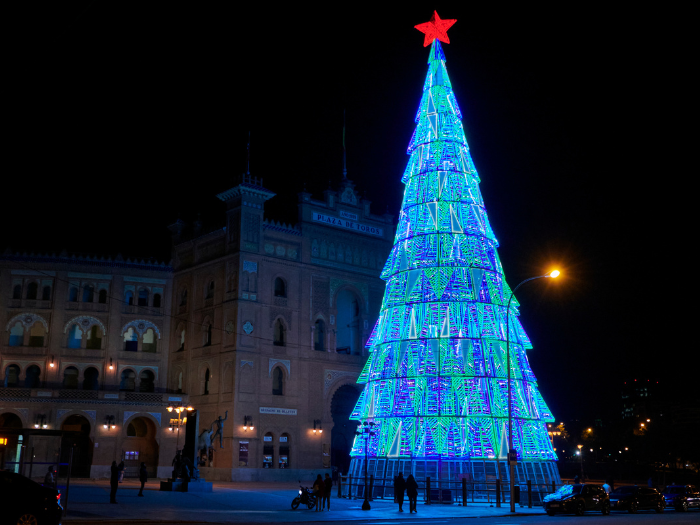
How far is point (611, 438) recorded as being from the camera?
9325cm

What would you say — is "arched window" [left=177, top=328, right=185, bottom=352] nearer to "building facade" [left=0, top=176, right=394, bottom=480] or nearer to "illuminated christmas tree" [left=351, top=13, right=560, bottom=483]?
"building facade" [left=0, top=176, right=394, bottom=480]

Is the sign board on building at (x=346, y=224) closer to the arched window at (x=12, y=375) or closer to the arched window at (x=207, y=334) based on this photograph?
the arched window at (x=207, y=334)

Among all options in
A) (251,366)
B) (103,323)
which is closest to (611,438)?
(251,366)

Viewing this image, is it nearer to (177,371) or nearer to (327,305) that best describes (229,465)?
(177,371)

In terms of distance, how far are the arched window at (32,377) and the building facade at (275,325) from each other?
9.46 m

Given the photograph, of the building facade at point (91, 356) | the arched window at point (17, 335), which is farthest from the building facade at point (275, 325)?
the arched window at point (17, 335)

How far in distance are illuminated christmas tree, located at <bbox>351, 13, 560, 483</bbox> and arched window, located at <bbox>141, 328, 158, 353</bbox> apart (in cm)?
2901

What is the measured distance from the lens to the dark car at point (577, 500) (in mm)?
27141

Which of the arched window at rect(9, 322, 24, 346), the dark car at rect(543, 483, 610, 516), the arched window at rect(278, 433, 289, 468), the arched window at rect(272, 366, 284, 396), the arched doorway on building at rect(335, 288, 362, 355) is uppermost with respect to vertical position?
the arched doorway on building at rect(335, 288, 362, 355)

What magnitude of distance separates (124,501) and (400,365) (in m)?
12.1

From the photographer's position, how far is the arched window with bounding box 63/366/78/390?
179 feet

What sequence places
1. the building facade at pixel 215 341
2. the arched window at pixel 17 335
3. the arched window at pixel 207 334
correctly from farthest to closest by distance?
the arched window at pixel 207 334 < the arched window at pixel 17 335 < the building facade at pixel 215 341

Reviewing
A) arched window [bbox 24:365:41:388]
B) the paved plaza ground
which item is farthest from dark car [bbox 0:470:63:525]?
arched window [bbox 24:365:41:388]

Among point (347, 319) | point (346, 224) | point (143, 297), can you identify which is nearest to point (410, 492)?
point (347, 319)
